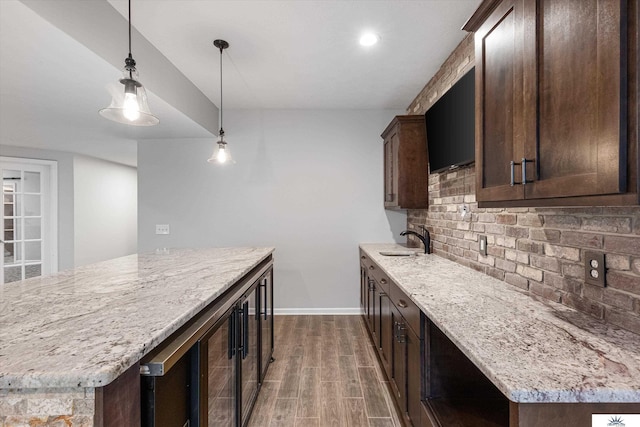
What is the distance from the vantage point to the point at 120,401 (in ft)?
2.48

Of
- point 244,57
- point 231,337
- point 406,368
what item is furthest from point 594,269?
point 244,57

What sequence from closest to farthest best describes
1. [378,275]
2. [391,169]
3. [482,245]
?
[482,245]
[378,275]
[391,169]

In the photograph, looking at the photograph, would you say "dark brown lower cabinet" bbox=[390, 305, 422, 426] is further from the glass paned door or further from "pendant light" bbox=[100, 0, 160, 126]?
the glass paned door

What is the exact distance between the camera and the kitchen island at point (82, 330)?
0.70 meters

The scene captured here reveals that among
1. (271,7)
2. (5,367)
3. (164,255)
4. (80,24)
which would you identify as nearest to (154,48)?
(80,24)

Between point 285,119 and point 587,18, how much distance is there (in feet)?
11.6

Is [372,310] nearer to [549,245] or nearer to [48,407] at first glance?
[549,245]

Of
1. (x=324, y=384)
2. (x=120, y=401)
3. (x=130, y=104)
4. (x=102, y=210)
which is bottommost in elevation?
(x=324, y=384)

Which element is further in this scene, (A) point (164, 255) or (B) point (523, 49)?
(A) point (164, 255)

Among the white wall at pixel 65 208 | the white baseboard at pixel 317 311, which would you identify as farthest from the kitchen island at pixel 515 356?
the white wall at pixel 65 208

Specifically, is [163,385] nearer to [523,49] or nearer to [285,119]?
[523,49]

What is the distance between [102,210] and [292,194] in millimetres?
4124

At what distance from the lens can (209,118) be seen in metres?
3.87

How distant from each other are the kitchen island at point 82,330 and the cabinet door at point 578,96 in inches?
52.1
